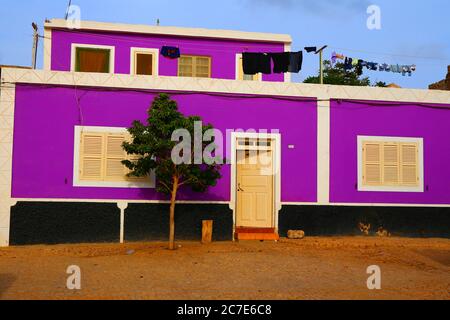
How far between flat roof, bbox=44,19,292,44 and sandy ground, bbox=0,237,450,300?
22.4 ft

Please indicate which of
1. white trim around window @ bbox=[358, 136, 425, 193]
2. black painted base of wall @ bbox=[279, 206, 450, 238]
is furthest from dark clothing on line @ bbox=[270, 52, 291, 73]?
black painted base of wall @ bbox=[279, 206, 450, 238]

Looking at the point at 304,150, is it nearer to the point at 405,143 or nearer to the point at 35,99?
the point at 405,143

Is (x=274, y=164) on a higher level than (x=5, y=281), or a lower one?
higher

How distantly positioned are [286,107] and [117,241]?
4.92 meters

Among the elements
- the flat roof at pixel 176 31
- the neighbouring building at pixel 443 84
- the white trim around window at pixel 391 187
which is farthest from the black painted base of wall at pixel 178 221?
the neighbouring building at pixel 443 84

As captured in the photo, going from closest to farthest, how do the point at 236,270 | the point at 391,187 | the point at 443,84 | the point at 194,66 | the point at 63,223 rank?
the point at 236,270
the point at 63,223
the point at 391,187
the point at 194,66
the point at 443,84

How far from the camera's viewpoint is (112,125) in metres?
10.8

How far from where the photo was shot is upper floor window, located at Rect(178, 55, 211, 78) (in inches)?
582

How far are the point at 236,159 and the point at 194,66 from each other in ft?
15.5

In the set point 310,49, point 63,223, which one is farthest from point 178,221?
point 310,49

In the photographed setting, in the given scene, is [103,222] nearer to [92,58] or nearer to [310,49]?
[92,58]

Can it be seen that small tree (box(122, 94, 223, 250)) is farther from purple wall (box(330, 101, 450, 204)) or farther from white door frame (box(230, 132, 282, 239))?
purple wall (box(330, 101, 450, 204))

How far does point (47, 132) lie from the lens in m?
10.6
